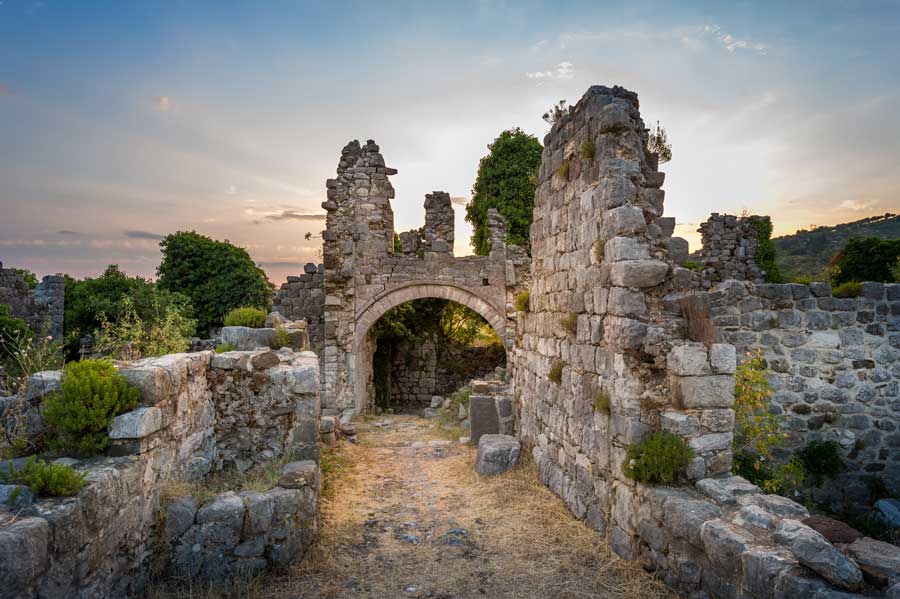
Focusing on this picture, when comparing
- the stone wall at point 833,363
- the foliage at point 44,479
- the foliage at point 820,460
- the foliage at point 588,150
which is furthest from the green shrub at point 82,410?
the foliage at point 820,460

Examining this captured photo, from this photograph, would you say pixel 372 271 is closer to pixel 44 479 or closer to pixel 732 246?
pixel 732 246

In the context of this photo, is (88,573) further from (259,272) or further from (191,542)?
(259,272)

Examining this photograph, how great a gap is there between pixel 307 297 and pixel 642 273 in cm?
1071

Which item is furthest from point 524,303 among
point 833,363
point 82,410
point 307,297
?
point 307,297

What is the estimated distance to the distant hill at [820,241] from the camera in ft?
92.2

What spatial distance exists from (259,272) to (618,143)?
54.2 ft

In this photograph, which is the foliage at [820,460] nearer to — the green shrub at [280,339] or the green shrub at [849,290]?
the green shrub at [849,290]

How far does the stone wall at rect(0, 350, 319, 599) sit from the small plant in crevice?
8.53 feet

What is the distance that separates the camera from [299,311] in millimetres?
14141

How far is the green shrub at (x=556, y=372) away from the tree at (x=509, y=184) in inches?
511

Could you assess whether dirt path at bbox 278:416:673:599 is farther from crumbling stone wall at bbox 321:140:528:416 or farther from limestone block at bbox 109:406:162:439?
crumbling stone wall at bbox 321:140:528:416

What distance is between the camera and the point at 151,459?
402cm

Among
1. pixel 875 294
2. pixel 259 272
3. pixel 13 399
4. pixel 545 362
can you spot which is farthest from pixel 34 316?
pixel 875 294

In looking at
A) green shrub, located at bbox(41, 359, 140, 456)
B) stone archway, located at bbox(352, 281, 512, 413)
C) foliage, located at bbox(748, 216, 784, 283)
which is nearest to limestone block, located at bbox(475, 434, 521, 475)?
green shrub, located at bbox(41, 359, 140, 456)
